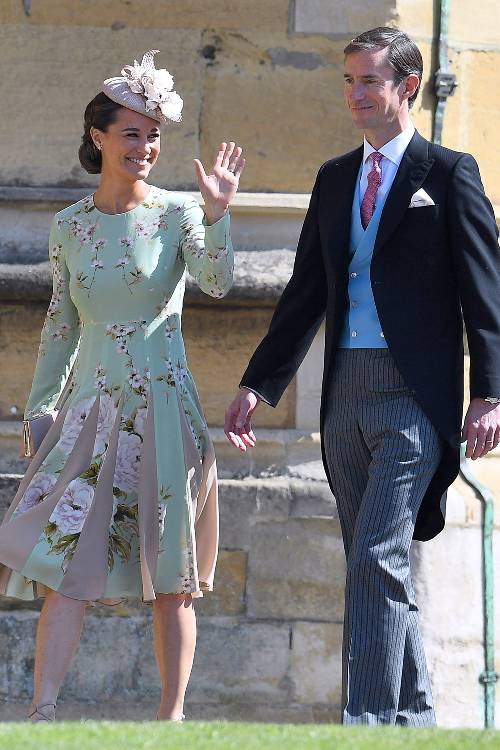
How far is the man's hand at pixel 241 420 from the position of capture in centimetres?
442

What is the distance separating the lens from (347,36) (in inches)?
218

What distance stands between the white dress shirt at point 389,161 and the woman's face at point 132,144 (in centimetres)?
66

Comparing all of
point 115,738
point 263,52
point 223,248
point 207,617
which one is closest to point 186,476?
point 223,248

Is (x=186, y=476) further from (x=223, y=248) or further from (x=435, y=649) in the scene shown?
(x=435, y=649)

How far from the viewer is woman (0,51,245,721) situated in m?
4.38

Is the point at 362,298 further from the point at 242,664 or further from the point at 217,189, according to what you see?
the point at 242,664

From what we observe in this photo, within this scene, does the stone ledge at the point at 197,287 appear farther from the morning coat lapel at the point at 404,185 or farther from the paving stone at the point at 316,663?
the morning coat lapel at the point at 404,185

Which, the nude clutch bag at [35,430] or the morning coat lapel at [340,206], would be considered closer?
the morning coat lapel at [340,206]

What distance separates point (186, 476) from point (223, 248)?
0.65 meters

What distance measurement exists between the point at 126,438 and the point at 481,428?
1.01 meters

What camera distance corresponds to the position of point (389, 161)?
426cm

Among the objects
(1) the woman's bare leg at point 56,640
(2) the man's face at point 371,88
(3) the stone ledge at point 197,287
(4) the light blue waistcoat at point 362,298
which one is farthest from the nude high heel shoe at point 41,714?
(2) the man's face at point 371,88

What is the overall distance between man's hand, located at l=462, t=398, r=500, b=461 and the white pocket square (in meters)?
0.52

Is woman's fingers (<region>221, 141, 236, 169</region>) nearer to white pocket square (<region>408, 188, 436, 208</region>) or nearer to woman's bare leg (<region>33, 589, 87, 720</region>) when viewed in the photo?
white pocket square (<region>408, 188, 436, 208</region>)
